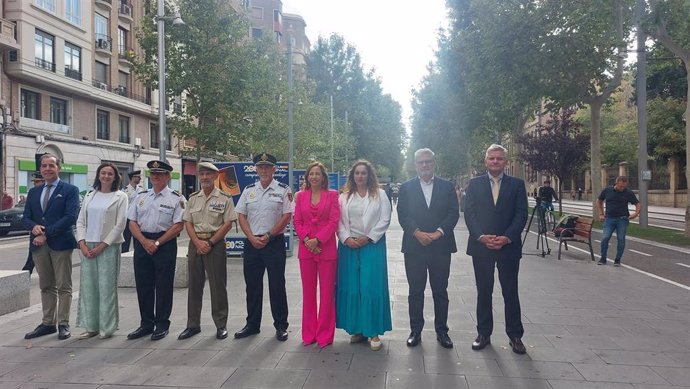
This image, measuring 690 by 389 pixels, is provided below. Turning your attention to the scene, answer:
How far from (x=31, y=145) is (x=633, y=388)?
91.9 ft

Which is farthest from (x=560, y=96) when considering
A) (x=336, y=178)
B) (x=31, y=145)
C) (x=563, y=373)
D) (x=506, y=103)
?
(x=31, y=145)

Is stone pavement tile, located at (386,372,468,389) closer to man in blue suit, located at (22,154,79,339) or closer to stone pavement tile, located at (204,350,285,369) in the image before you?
stone pavement tile, located at (204,350,285,369)

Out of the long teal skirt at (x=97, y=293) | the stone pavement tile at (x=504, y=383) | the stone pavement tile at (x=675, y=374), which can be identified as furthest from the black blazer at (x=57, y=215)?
the stone pavement tile at (x=675, y=374)

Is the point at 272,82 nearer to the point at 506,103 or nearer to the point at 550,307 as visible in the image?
the point at 506,103

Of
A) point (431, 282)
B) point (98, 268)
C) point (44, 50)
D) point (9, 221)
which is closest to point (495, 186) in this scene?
point (431, 282)

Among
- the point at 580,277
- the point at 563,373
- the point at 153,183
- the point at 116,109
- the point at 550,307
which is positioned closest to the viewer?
the point at 563,373

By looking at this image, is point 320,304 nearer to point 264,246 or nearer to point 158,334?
point 264,246

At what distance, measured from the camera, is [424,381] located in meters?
4.07

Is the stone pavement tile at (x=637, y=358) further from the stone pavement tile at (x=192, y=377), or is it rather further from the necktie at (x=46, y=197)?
the necktie at (x=46, y=197)

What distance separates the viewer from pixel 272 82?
79.4 feet

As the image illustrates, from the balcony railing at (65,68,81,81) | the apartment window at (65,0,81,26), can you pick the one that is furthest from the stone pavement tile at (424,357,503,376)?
the apartment window at (65,0,81,26)

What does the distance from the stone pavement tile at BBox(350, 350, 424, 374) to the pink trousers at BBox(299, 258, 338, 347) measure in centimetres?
48

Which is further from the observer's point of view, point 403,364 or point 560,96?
point 560,96

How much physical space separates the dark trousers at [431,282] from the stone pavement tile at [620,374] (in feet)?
4.32
